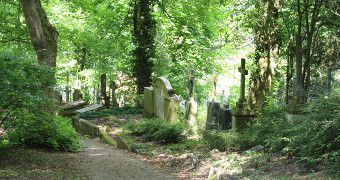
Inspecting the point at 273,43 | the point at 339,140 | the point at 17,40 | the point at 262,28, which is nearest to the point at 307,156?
the point at 339,140

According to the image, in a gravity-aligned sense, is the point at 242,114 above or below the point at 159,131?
above

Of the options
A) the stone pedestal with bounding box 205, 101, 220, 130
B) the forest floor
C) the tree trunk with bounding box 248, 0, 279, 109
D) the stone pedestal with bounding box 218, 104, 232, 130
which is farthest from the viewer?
the tree trunk with bounding box 248, 0, 279, 109

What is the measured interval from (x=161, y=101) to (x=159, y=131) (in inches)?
136

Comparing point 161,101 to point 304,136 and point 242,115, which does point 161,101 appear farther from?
point 304,136

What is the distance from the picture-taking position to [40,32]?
9.75m

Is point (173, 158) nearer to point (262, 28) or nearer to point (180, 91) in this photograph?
point (262, 28)

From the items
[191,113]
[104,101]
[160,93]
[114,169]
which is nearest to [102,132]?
[160,93]

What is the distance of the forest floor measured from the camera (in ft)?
18.4

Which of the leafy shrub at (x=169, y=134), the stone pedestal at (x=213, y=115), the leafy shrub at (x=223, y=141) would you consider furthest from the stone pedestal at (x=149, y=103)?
the leafy shrub at (x=223, y=141)

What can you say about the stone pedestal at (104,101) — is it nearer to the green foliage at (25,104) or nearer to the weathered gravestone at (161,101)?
the weathered gravestone at (161,101)

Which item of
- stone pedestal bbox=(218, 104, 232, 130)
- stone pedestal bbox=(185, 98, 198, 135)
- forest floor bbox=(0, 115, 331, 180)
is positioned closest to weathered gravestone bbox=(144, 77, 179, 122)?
stone pedestal bbox=(185, 98, 198, 135)

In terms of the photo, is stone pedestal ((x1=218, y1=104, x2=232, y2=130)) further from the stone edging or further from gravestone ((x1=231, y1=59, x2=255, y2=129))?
the stone edging

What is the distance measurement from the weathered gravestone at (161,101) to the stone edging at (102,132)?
2004mm

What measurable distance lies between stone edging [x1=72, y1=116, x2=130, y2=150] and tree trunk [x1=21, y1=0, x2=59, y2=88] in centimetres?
325
